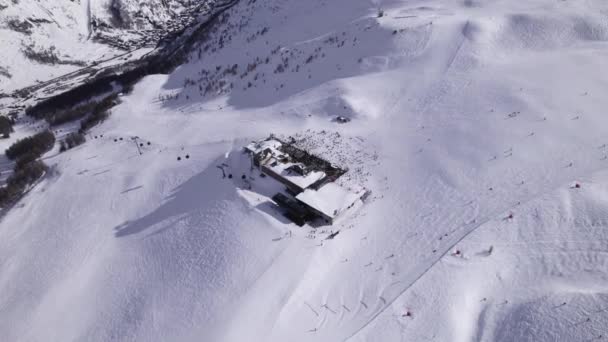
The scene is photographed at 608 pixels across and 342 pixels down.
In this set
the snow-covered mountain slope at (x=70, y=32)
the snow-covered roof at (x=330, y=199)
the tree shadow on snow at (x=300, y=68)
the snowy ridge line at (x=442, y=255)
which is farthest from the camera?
the snow-covered mountain slope at (x=70, y=32)

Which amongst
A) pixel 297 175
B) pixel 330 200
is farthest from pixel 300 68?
pixel 330 200

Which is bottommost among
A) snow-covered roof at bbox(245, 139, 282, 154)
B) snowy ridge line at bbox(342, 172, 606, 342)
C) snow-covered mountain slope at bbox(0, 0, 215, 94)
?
snowy ridge line at bbox(342, 172, 606, 342)

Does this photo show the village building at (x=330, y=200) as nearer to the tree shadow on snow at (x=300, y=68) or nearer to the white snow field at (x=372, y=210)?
the white snow field at (x=372, y=210)

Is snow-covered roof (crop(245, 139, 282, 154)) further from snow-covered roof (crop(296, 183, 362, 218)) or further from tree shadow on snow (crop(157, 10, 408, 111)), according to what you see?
tree shadow on snow (crop(157, 10, 408, 111))

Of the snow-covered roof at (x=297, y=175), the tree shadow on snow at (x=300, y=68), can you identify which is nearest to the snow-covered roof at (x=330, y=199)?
the snow-covered roof at (x=297, y=175)

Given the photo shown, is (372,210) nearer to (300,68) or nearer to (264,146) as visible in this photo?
(264,146)

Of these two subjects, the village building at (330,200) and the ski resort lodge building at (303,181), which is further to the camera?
the ski resort lodge building at (303,181)

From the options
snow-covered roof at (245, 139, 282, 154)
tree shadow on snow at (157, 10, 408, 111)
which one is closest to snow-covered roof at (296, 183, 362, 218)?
snow-covered roof at (245, 139, 282, 154)
